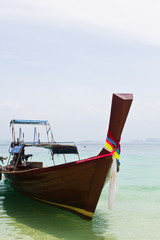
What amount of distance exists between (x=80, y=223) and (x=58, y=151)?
13.9 ft

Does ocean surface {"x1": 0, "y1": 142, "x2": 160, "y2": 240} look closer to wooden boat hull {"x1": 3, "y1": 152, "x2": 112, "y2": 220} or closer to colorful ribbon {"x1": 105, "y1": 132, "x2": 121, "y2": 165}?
wooden boat hull {"x1": 3, "y1": 152, "x2": 112, "y2": 220}

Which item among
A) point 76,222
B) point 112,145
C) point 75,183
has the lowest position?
point 76,222

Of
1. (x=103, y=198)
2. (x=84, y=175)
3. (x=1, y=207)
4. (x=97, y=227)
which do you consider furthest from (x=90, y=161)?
(x=103, y=198)

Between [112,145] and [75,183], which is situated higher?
[112,145]

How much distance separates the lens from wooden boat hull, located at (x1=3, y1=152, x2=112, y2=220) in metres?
7.16

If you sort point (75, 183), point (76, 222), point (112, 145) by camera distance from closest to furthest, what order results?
point (112, 145), point (75, 183), point (76, 222)

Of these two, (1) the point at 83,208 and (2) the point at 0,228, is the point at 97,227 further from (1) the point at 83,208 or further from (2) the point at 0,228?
(2) the point at 0,228

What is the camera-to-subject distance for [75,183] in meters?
7.55

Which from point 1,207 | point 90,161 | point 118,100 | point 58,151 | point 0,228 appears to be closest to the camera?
point 118,100

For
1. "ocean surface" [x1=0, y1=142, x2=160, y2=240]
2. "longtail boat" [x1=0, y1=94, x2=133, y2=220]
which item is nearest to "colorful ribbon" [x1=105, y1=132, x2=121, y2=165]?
"longtail boat" [x1=0, y1=94, x2=133, y2=220]

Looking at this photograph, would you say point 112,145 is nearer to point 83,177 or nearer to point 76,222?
point 83,177

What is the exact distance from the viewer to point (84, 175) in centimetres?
732

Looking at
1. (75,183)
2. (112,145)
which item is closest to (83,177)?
(75,183)

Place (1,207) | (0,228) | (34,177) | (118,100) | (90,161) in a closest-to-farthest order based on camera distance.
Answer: (118,100)
(90,161)
(0,228)
(34,177)
(1,207)
